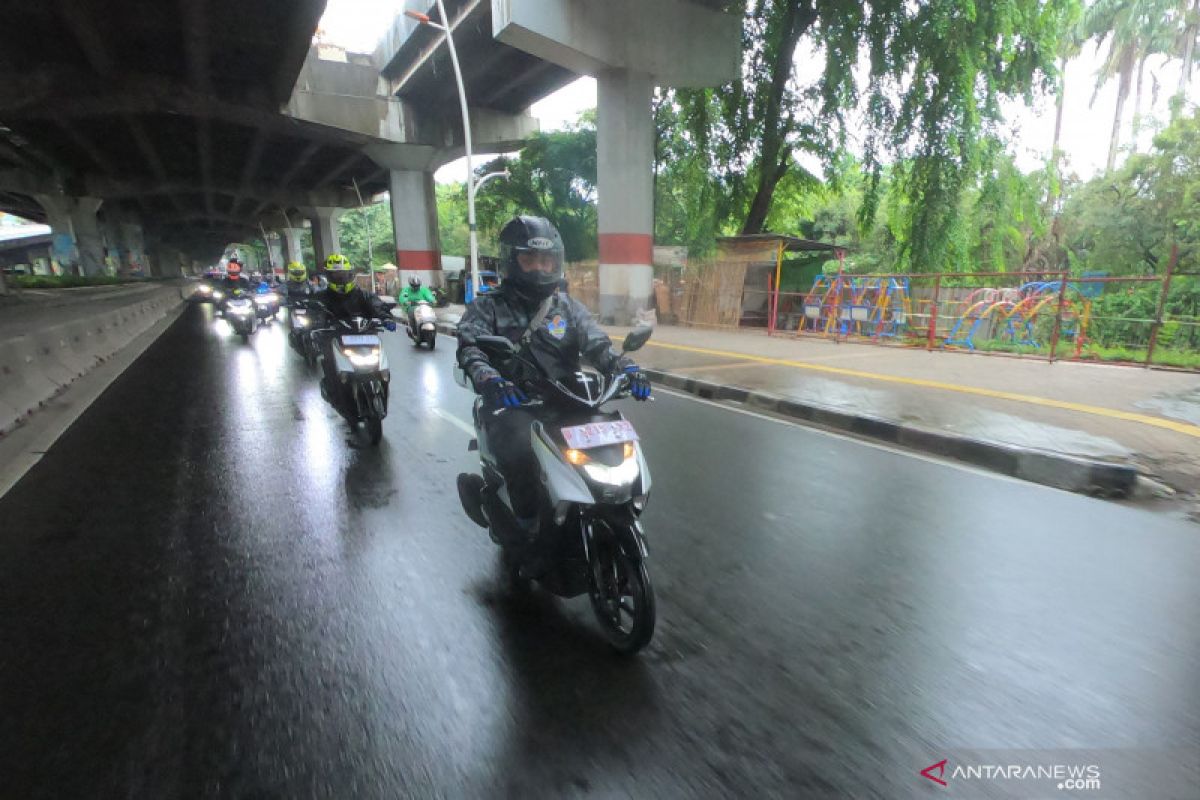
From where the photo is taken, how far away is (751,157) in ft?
65.0

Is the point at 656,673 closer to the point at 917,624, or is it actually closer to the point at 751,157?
the point at 917,624

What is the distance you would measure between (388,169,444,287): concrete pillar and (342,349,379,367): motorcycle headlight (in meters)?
26.4

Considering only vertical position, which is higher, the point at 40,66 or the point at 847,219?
the point at 40,66

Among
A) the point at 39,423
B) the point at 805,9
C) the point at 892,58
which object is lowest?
the point at 39,423

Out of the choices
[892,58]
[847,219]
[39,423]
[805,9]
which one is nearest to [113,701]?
[39,423]

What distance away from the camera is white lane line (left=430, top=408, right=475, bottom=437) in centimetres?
646

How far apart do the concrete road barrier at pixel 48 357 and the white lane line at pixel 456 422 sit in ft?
14.0

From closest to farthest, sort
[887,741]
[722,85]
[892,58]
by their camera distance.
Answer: [887,741] → [892,58] → [722,85]

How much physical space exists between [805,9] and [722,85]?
2860mm

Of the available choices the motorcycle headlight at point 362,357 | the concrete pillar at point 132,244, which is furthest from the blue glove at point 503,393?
the concrete pillar at point 132,244

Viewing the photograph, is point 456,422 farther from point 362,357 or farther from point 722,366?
point 722,366

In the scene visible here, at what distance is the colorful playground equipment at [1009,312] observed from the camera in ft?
44.3

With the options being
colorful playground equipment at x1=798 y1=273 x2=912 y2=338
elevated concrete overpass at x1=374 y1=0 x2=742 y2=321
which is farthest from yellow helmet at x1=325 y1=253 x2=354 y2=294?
colorful playground equipment at x1=798 y1=273 x2=912 y2=338

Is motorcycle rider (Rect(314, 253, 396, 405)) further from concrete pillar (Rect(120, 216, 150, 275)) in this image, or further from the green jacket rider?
concrete pillar (Rect(120, 216, 150, 275))
